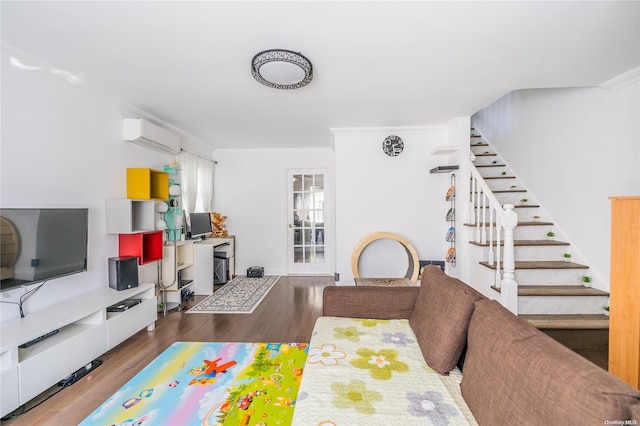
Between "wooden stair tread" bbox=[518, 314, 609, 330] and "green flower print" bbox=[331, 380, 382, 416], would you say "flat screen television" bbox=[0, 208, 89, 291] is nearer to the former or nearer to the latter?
"green flower print" bbox=[331, 380, 382, 416]

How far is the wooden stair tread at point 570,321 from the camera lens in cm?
231

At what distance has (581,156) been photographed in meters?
2.77

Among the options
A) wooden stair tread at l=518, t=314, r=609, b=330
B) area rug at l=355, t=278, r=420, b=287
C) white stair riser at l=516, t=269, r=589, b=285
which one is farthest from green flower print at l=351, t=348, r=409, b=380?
white stair riser at l=516, t=269, r=589, b=285

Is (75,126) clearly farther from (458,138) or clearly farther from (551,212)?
(551,212)

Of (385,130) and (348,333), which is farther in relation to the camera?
(385,130)

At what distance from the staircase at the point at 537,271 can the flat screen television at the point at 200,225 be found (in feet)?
12.7

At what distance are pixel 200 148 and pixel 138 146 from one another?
1491mm

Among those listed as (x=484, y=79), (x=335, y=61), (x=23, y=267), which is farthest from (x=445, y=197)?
(x=23, y=267)

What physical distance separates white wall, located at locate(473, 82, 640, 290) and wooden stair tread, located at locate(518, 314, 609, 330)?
0.38 metres

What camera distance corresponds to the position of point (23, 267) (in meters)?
1.89

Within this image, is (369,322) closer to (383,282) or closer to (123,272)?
(383,282)

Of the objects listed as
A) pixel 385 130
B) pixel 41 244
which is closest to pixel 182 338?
pixel 41 244

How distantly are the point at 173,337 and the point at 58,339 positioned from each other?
3.02 ft

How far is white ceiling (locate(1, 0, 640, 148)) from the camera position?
4.99 ft
